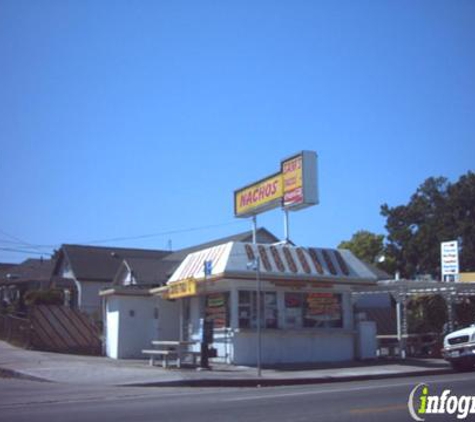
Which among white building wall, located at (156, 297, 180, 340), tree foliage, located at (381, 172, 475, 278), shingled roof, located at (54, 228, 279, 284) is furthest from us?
tree foliage, located at (381, 172, 475, 278)

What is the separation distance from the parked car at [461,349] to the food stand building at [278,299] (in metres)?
5.42

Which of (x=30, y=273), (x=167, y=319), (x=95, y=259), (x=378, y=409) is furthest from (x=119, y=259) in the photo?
(x=378, y=409)

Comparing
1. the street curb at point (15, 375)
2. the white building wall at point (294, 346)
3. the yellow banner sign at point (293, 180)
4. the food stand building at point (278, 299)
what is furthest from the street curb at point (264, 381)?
the yellow banner sign at point (293, 180)

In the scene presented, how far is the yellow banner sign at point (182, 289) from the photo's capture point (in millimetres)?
26016

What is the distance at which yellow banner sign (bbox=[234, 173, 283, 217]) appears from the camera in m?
29.1

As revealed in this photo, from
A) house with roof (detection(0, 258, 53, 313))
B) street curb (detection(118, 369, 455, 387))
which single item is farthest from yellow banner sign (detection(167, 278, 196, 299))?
house with roof (detection(0, 258, 53, 313))

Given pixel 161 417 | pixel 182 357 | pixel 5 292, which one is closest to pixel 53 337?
pixel 182 357

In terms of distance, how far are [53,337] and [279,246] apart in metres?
10.4

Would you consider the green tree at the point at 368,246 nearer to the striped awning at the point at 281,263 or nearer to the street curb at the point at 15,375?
the striped awning at the point at 281,263

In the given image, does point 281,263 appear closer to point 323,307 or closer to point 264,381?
point 323,307

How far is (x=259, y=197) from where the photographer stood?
99.7 feet

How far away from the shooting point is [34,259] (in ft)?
231

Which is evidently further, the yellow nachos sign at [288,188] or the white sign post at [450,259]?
the white sign post at [450,259]

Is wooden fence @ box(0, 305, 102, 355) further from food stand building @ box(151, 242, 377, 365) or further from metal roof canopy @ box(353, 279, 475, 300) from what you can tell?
metal roof canopy @ box(353, 279, 475, 300)
